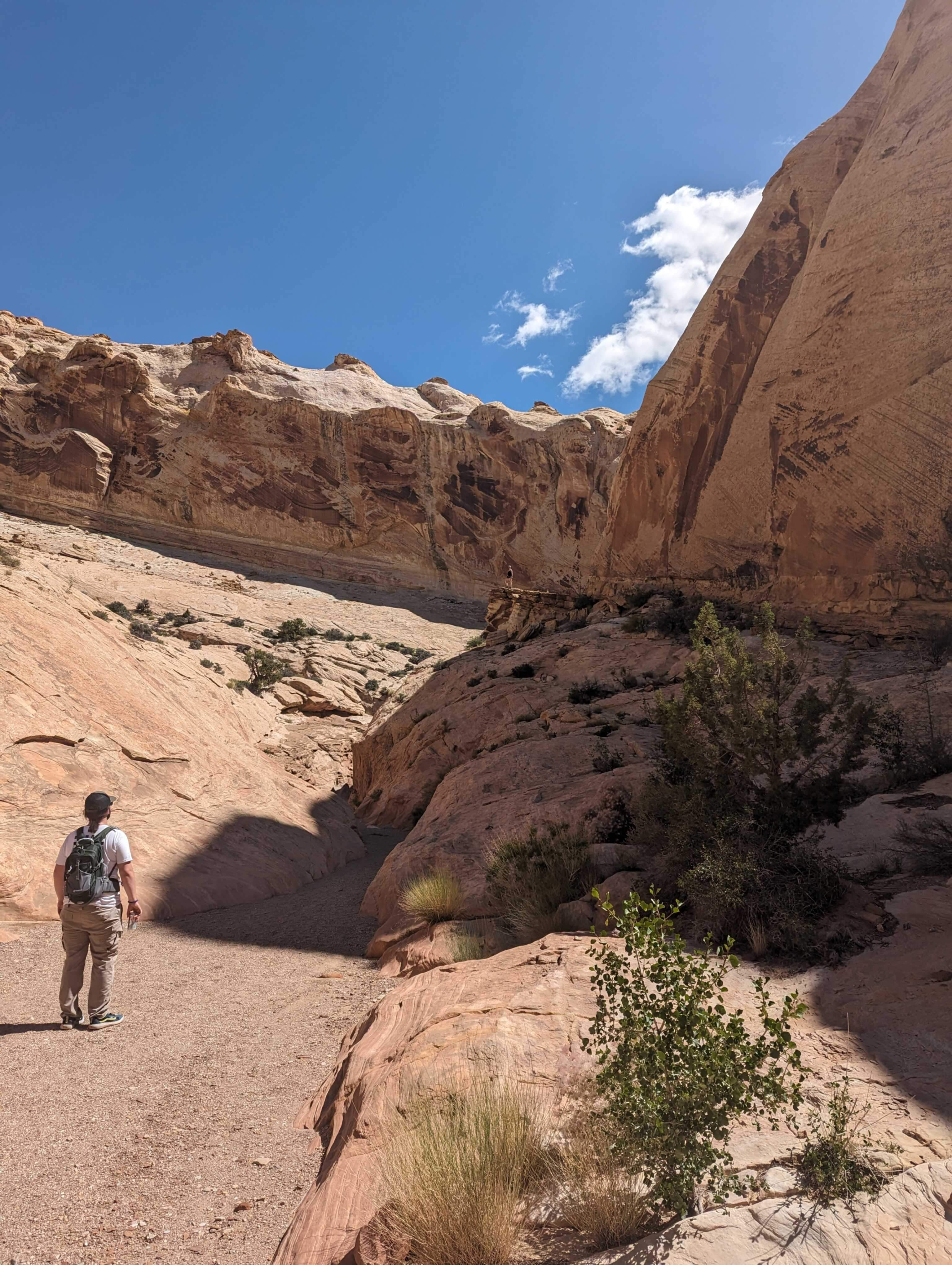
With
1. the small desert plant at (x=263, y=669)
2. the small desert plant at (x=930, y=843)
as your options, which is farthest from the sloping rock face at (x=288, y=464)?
the small desert plant at (x=930, y=843)

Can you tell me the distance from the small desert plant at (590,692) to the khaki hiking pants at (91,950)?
9542mm

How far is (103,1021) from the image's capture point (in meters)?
5.12

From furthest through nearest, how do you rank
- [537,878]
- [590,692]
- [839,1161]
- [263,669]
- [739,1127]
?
[263,669] → [590,692] → [537,878] → [739,1127] → [839,1161]

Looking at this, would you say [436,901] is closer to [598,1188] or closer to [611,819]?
[611,819]

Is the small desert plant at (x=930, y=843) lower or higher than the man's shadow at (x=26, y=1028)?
higher

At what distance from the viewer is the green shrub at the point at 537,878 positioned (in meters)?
5.97

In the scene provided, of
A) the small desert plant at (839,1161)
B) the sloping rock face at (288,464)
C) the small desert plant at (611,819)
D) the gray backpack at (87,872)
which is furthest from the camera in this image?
the sloping rock face at (288,464)

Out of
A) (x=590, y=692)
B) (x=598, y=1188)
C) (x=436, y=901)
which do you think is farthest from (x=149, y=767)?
(x=598, y=1188)

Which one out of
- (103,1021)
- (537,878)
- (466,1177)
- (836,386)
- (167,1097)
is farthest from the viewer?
(836,386)

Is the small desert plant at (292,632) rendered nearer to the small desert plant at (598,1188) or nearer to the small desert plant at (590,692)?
the small desert plant at (590,692)

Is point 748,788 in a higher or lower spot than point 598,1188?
higher

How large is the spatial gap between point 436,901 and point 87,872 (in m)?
3.23

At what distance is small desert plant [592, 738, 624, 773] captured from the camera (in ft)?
30.9

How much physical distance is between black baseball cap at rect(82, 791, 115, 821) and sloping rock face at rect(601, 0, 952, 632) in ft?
44.3
